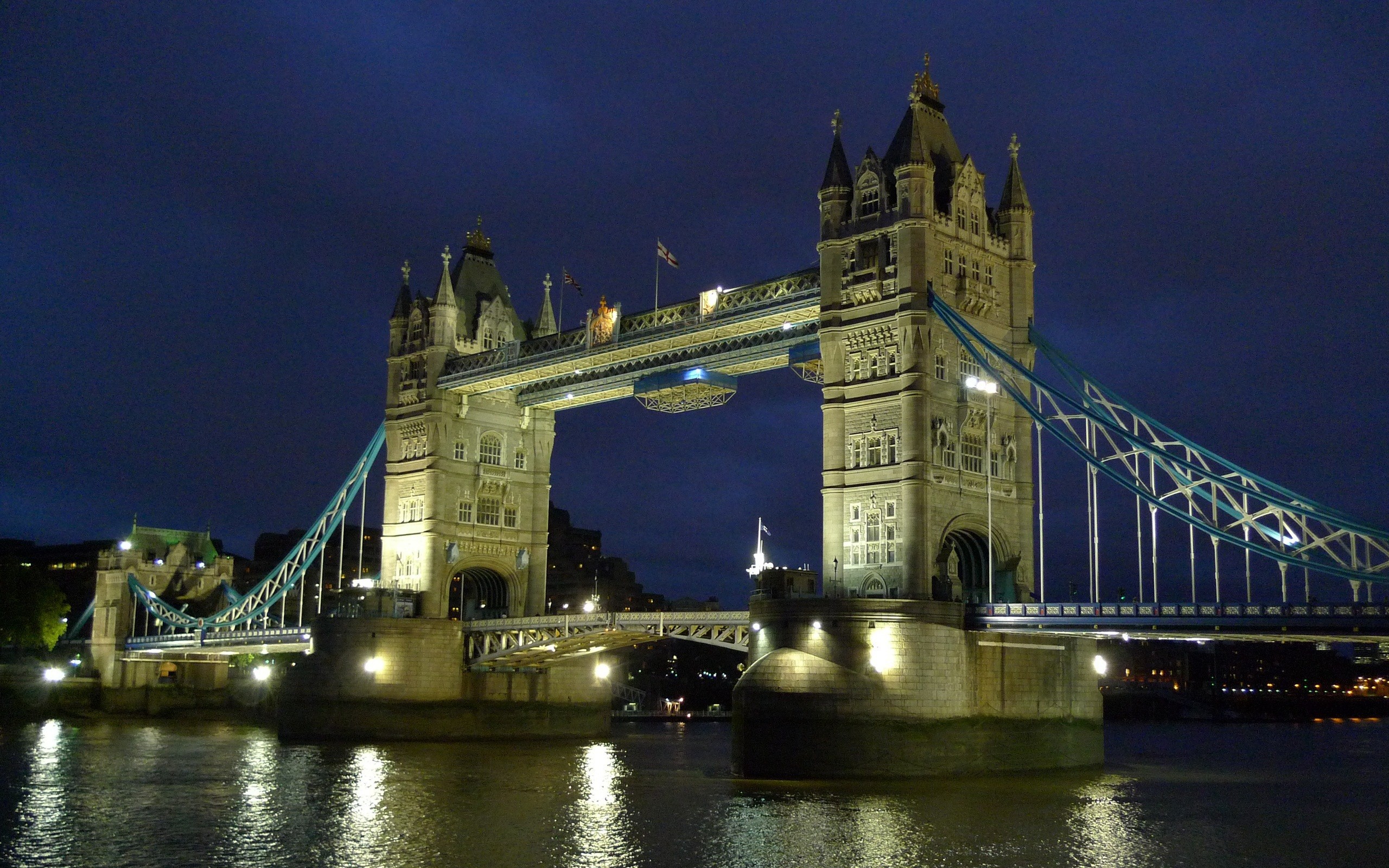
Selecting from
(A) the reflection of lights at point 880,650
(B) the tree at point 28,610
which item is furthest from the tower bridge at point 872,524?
(B) the tree at point 28,610

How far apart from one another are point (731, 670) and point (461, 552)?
89602 millimetres

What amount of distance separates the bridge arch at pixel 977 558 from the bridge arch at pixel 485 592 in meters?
29.8

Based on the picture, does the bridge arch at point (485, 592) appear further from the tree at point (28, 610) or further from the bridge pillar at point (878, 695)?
the tree at point (28, 610)

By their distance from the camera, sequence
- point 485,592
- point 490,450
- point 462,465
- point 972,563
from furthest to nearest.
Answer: point 485,592 → point 490,450 → point 462,465 → point 972,563

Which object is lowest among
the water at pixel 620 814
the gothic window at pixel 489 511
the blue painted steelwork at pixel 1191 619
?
the water at pixel 620 814

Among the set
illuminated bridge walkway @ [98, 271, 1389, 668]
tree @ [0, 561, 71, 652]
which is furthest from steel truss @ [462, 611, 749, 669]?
tree @ [0, 561, 71, 652]

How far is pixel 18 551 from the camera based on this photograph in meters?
166

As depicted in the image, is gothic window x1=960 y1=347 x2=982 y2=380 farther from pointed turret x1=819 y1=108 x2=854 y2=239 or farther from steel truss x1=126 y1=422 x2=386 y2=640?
steel truss x1=126 y1=422 x2=386 y2=640

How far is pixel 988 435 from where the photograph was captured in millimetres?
56000

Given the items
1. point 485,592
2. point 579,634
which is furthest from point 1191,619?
point 485,592

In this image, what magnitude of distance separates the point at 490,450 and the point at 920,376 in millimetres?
32537

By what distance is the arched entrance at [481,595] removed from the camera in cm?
7931

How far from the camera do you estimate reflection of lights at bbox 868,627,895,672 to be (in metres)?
49.9

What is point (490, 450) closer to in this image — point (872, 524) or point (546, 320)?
point (546, 320)
